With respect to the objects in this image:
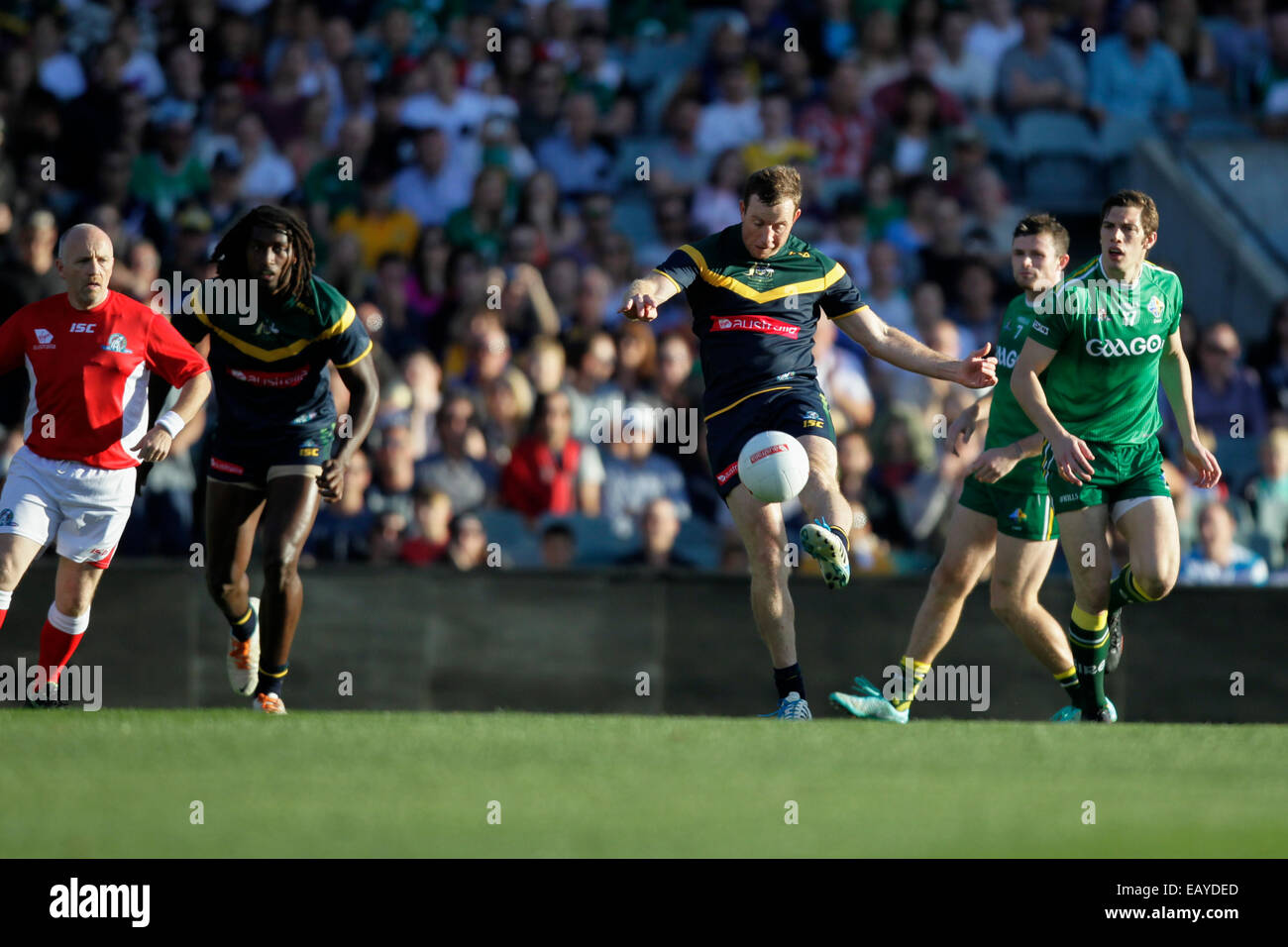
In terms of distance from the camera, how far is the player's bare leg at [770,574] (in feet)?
28.9

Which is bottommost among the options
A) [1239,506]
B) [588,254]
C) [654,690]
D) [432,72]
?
[654,690]

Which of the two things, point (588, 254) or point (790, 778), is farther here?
point (588, 254)

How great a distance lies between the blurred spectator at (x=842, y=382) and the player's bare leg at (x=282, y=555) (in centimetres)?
621

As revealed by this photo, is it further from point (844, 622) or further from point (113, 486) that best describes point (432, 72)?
point (113, 486)

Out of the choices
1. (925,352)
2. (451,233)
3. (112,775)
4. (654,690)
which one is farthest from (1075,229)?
(112,775)

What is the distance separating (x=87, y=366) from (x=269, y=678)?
73.7 inches

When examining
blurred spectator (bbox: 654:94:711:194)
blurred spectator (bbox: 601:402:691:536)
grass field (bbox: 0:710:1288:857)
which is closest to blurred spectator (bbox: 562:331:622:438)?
blurred spectator (bbox: 601:402:691:536)

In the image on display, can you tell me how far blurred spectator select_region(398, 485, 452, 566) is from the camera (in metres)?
13.3

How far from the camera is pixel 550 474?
13.9 m

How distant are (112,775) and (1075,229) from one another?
13.1 meters

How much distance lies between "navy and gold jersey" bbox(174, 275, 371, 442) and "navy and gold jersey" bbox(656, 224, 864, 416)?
175 cm

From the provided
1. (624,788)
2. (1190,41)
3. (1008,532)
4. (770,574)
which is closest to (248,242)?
(770,574)

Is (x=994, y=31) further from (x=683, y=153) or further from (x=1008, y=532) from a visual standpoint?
(x=1008, y=532)
